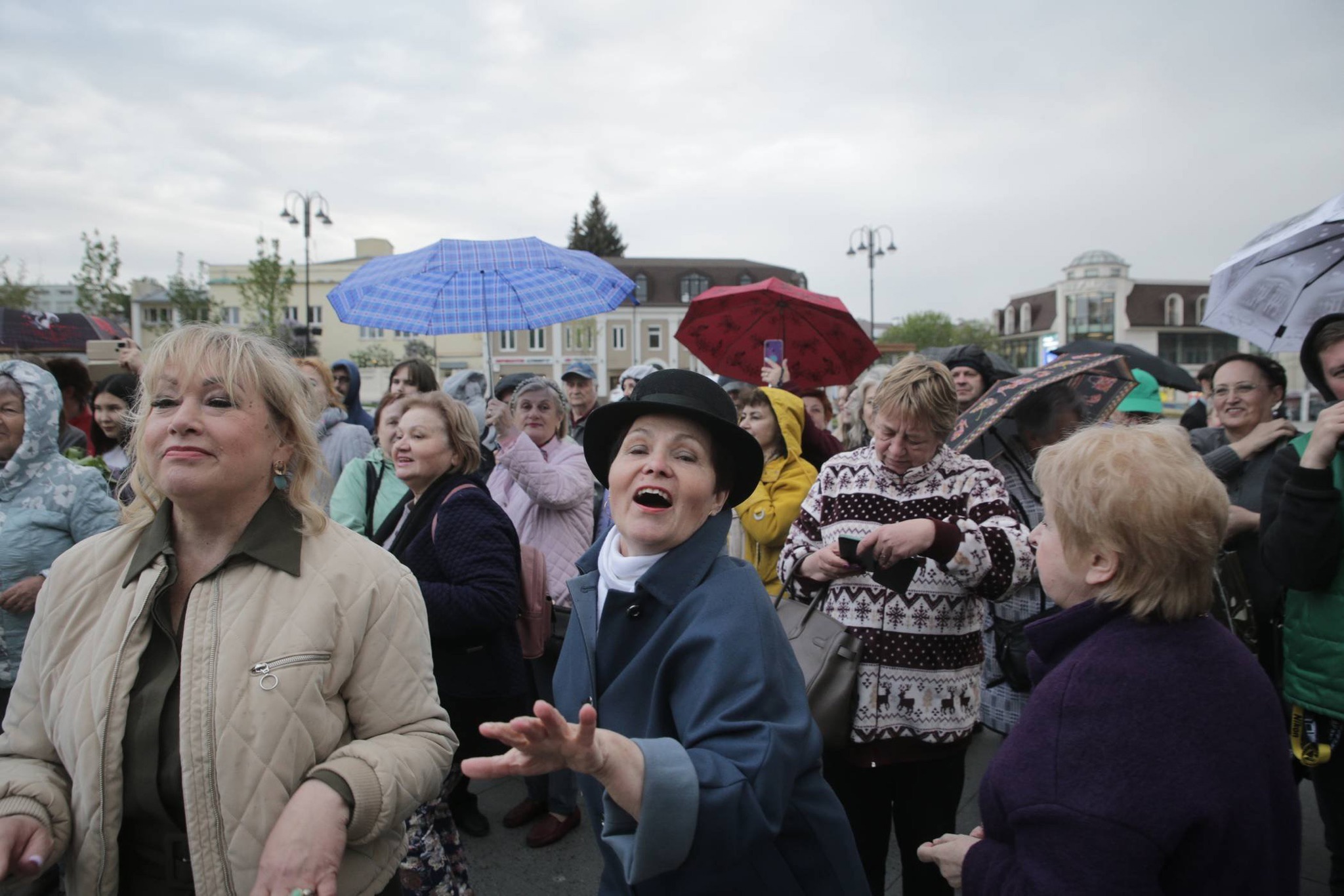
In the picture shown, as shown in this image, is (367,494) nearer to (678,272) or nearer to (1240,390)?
(1240,390)

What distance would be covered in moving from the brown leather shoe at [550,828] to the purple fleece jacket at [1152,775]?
282cm

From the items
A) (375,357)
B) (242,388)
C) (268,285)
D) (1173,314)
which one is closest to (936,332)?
(1173,314)

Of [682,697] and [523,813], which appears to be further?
[523,813]

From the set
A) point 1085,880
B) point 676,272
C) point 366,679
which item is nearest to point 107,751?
point 366,679

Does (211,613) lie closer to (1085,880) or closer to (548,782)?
(1085,880)

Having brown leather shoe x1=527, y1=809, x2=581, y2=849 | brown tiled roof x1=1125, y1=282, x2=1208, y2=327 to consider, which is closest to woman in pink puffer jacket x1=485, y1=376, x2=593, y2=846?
brown leather shoe x1=527, y1=809, x2=581, y2=849

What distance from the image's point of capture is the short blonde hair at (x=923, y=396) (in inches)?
104

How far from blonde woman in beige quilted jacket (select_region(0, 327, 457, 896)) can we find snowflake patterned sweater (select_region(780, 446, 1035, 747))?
53.9 inches

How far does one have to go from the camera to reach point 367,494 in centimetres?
362

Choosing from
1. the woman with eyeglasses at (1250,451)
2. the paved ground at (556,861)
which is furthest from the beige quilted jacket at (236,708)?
the woman with eyeglasses at (1250,451)

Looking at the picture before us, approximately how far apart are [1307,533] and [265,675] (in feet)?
9.92

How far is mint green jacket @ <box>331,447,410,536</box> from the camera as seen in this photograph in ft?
11.7

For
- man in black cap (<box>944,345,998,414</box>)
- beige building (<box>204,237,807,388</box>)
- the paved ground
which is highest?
beige building (<box>204,237,807,388</box>)

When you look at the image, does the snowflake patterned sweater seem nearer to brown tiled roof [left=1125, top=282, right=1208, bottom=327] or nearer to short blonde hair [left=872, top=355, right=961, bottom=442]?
short blonde hair [left=872, top=355, right=961, bottom=442]
